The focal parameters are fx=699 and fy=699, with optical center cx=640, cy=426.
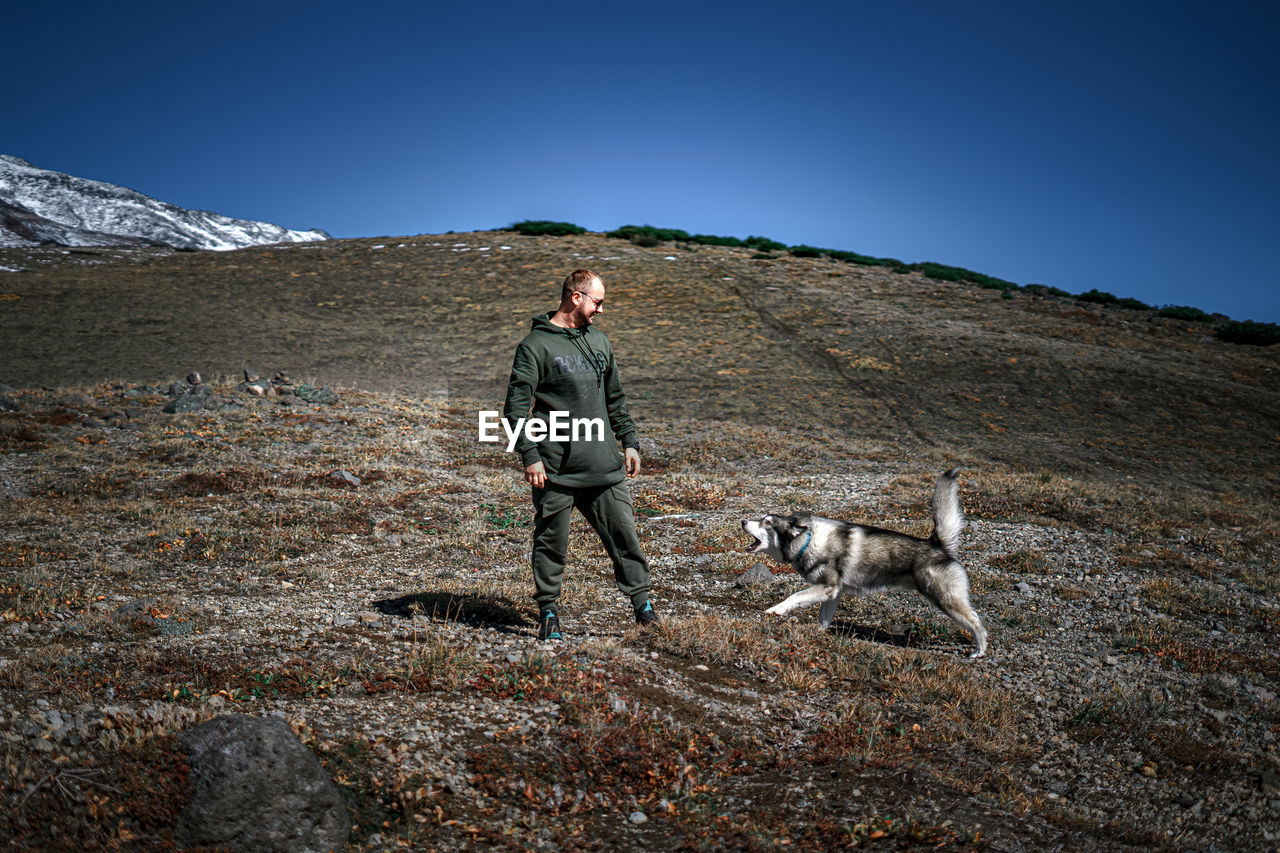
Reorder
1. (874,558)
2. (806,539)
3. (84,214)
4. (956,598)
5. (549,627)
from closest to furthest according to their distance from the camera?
(549,627)
(956,598)
(874,558)
(806,539)
(84,214)

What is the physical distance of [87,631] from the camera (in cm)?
596

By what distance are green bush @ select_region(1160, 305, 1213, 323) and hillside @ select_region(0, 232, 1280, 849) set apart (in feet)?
56.2

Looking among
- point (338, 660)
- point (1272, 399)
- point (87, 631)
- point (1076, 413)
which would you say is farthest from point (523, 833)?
point (1272, 399)

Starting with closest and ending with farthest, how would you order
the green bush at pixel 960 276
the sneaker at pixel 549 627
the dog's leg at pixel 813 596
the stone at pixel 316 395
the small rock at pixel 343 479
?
the sneaker at pixel 549 627, the dog's leg at pixel 813 596, the small rock at pixel 343 479, the stone at pixel 316 395, the green bush at pixel 960 276

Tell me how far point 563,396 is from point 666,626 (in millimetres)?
2401

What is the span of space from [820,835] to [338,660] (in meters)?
3.81

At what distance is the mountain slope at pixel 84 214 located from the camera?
243 feet

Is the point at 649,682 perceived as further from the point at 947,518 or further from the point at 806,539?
the point at 947,518

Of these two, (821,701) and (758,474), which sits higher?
(758,474)

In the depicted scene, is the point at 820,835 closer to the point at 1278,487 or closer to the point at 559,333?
the point at 559,333

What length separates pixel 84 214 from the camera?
280 feet

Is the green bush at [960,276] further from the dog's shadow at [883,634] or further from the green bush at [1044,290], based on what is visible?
the dog's shadow at [883,634]

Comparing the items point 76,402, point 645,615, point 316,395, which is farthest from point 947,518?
point 76,402

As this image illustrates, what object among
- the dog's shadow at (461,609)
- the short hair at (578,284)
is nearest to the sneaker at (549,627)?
the dog's shadow at (461,609)
